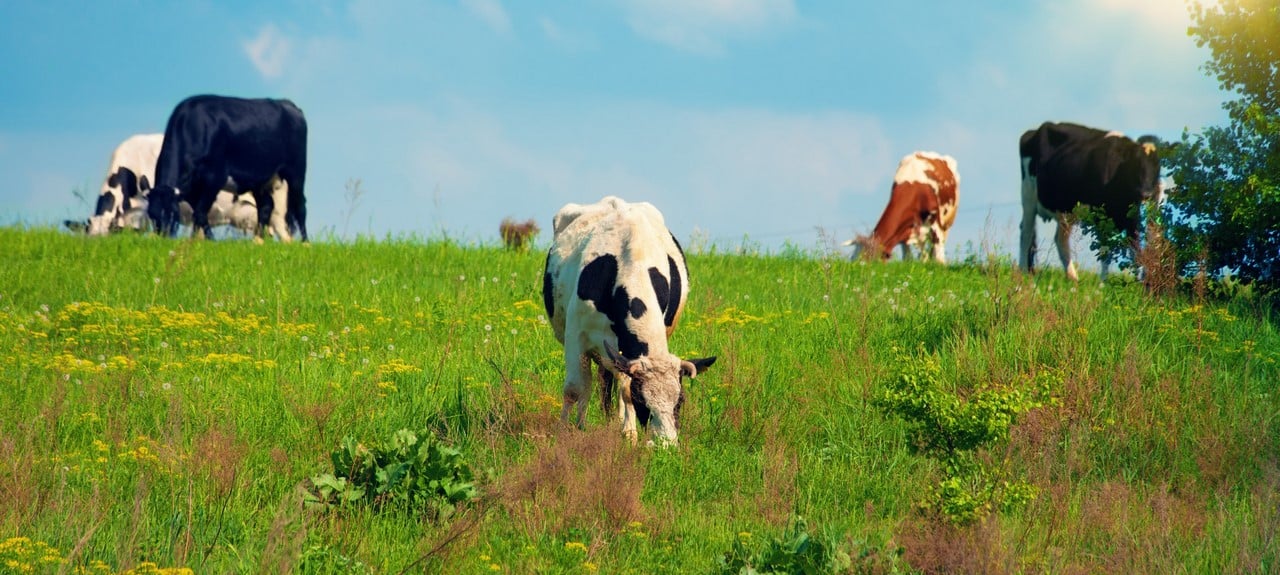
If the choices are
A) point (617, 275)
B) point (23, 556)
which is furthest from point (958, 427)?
point (23, 556)

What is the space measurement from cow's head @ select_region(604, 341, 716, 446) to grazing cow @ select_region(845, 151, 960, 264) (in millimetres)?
16651

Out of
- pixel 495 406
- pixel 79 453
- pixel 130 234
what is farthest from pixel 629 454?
pixel 130 234

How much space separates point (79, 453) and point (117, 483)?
77 cm

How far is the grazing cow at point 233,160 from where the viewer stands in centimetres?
2294

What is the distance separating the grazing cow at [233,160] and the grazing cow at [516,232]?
474 centimetres

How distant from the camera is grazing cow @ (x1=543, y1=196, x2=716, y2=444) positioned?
29.0 ft

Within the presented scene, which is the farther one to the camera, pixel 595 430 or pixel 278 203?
pixel 278 203

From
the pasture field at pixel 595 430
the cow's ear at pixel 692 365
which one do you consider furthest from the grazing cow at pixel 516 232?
the cow's ear at pixel 692 365

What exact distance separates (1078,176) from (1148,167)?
3.92 ft

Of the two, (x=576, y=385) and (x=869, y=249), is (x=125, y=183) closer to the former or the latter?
(x=869, y=249)

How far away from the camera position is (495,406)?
32.1 feet

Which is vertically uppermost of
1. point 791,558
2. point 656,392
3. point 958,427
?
point 656,392

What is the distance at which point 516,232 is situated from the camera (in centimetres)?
2180

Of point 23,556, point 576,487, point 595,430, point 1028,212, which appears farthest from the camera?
point 1028,212
